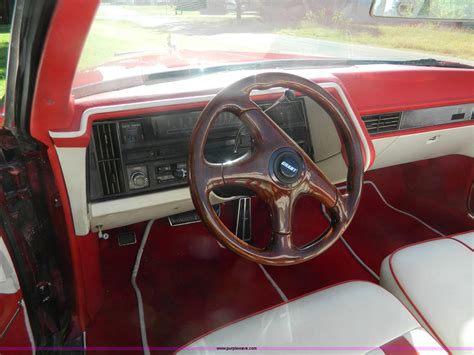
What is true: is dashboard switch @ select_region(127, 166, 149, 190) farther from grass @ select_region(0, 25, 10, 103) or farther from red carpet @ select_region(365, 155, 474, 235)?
red carpet @ select_region(365, 155, 474, 235)

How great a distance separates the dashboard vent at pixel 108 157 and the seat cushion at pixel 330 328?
26.8 inches

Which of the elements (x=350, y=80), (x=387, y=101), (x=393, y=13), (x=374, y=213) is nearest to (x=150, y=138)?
(x=350, y=80)

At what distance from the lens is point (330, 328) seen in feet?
4.37

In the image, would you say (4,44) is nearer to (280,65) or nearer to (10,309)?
(10,309)

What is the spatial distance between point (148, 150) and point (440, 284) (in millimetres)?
1194

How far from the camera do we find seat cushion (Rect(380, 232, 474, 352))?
1402mm

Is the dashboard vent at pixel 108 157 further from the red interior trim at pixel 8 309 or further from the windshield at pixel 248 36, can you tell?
the red interior trim at pixel 8 309

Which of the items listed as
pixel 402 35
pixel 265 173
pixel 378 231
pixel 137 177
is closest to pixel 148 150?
pixel 137 177

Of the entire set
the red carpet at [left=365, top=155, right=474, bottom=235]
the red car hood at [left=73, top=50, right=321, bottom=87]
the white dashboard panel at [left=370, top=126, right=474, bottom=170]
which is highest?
the red car hood at [left=73, top=50, right=321, bottom=87]

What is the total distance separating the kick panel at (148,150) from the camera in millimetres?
1598

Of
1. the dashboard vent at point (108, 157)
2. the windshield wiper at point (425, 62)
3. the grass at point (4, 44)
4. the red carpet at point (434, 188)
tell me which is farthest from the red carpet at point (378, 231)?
the grass at point (4, 44)

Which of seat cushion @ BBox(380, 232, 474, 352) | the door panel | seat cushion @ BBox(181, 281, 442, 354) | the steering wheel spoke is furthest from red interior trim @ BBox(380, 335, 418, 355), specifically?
the door panel

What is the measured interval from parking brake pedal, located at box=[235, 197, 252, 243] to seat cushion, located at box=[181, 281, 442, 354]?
37.0 inches

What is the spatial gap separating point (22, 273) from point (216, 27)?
4.01ft
